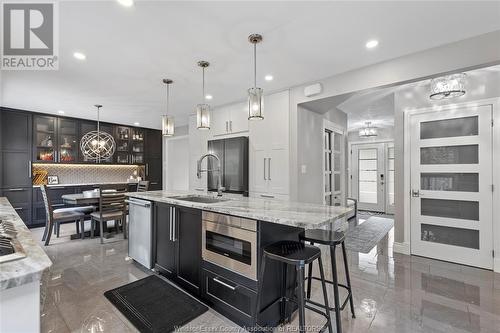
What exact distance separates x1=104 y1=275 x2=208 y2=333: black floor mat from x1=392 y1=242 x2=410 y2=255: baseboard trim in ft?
10.2

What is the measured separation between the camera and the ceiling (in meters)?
2.02

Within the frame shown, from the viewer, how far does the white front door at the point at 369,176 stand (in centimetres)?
725

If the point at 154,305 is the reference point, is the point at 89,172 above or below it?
above

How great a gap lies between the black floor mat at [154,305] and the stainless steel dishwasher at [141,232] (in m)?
0.36

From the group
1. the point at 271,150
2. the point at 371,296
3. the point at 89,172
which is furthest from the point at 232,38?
the point at 89,172

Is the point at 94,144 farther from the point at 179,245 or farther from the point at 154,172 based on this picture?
the point at 179,245

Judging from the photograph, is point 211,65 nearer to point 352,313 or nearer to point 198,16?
point 198,16

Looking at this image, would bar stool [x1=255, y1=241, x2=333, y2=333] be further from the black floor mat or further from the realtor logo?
the realtor logo

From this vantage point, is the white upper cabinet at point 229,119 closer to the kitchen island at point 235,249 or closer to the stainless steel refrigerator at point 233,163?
the stainless steel refrigerator at point 233,163

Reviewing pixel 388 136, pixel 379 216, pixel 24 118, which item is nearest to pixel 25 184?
pixel 24 118

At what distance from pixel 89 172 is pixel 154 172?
1.72 meters

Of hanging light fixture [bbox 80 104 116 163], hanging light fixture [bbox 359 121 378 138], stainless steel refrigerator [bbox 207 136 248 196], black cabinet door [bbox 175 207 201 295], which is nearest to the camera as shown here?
black cabinet door [bbox 175 207 201 295]

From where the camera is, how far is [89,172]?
6.50 m

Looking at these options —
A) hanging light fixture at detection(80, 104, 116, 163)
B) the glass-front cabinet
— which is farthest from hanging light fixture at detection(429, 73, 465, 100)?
the glass-front cabinet
